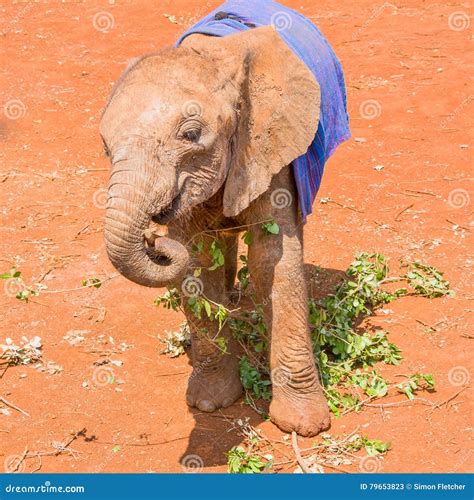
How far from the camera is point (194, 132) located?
4.20 meters

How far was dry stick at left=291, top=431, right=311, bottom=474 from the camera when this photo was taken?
5.07 m

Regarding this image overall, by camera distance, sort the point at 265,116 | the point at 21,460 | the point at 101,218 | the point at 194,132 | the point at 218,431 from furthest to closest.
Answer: the point at 101,218 < the point at 218,431 < the point at 21,460 < the point at 265,116 < the point at 194,132

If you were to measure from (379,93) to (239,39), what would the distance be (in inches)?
247

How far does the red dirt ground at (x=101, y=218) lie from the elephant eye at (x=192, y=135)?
2.07 metres

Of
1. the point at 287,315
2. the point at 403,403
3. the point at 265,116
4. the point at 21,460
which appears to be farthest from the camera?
the point at 403,403

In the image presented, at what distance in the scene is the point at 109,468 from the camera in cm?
521

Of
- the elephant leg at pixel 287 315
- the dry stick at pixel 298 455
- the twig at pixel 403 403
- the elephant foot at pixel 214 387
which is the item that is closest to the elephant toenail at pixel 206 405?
the elephant foot at pixel 214 387

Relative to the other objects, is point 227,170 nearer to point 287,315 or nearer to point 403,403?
point 287,315

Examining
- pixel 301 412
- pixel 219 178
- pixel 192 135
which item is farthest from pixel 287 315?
pixel 192 135

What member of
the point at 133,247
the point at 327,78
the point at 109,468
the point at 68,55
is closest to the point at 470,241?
the point at 327,78

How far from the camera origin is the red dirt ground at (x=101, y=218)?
17.9ft

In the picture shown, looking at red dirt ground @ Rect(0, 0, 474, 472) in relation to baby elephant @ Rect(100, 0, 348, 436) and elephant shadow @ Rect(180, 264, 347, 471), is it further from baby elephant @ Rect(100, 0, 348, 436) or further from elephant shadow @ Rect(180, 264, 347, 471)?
baby elephant @ Rect(100, 0, 348, 436)

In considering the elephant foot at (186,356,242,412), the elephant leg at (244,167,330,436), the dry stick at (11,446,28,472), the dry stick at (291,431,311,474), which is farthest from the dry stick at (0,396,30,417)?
the dry stick at (291,431,311,474)

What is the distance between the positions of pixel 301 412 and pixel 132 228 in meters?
2.04
